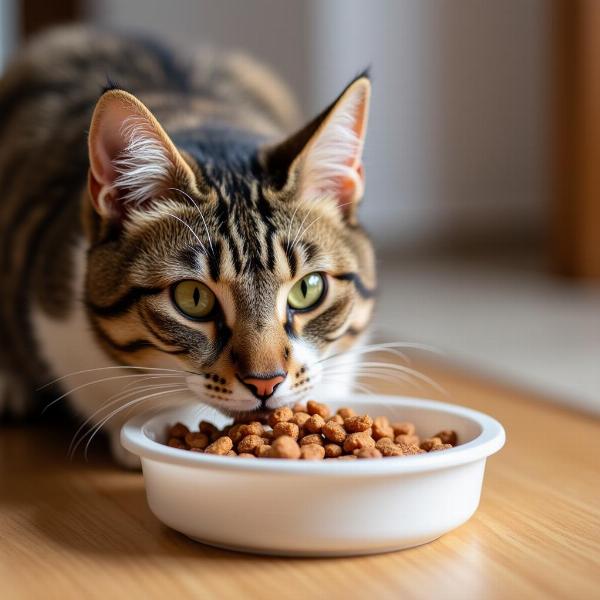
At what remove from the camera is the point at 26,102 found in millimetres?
2055

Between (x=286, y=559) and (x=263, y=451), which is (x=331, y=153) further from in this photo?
(x=286, y=559)

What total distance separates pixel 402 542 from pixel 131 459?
55 centimetres

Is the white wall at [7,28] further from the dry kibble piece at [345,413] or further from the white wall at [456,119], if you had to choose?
the dry kibble piece at [345,413]

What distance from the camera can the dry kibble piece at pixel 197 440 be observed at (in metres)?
1.23

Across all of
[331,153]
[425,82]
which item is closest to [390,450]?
[331,153]

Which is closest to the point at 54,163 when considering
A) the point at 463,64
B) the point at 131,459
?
the point at 131,459

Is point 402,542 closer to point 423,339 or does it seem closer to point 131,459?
point 131,459

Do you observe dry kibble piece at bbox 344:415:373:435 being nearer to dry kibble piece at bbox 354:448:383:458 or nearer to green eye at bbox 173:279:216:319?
dry kibble piece at bbox 354:448:383:458

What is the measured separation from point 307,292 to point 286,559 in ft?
1.23

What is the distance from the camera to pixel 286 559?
3.65ft

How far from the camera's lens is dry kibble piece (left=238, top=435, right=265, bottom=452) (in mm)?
1167

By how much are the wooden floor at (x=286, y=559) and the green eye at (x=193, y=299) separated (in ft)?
0.90

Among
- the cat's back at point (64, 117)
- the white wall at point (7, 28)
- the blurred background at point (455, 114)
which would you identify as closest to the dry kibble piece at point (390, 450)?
the cat's back at point (64, 117)

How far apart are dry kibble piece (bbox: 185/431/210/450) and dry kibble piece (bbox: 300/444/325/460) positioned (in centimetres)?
15
